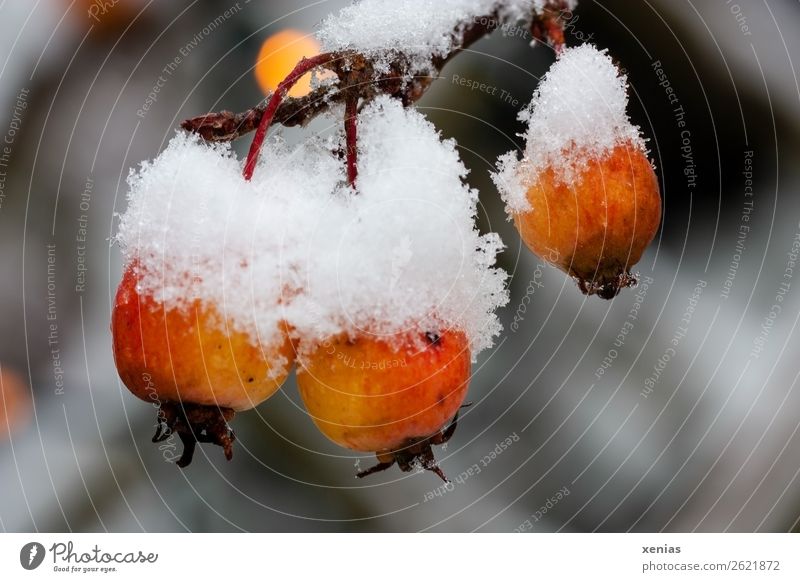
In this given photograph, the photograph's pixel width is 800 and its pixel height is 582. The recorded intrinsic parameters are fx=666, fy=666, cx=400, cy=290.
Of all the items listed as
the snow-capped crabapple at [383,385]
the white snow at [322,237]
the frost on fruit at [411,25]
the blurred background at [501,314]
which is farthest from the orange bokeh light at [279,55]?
the snow-capped crabapple at [383,385]

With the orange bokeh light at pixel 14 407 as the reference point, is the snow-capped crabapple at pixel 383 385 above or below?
above

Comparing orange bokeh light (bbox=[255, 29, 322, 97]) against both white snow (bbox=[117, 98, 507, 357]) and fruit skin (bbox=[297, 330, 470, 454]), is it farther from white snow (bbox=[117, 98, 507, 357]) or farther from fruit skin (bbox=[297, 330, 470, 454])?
fruit skin (bbox=[297, 330, 470, 454])

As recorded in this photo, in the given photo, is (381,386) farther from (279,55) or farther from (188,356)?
(279,55)

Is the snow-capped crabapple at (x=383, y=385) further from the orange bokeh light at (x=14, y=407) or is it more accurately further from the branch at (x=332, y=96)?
the orange bokeh light at (x=14, y=407)

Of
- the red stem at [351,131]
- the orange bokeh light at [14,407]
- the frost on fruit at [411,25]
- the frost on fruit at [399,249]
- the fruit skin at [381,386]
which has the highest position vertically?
the frost on fruit at [411,25]

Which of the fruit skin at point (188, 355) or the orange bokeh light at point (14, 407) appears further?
the orange bokeh light at point (14, 407)

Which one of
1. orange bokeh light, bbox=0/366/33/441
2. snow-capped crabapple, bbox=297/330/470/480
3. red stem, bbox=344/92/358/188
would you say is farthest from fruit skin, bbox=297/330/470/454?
orange bokeh light, bbox=0/366/33/441
